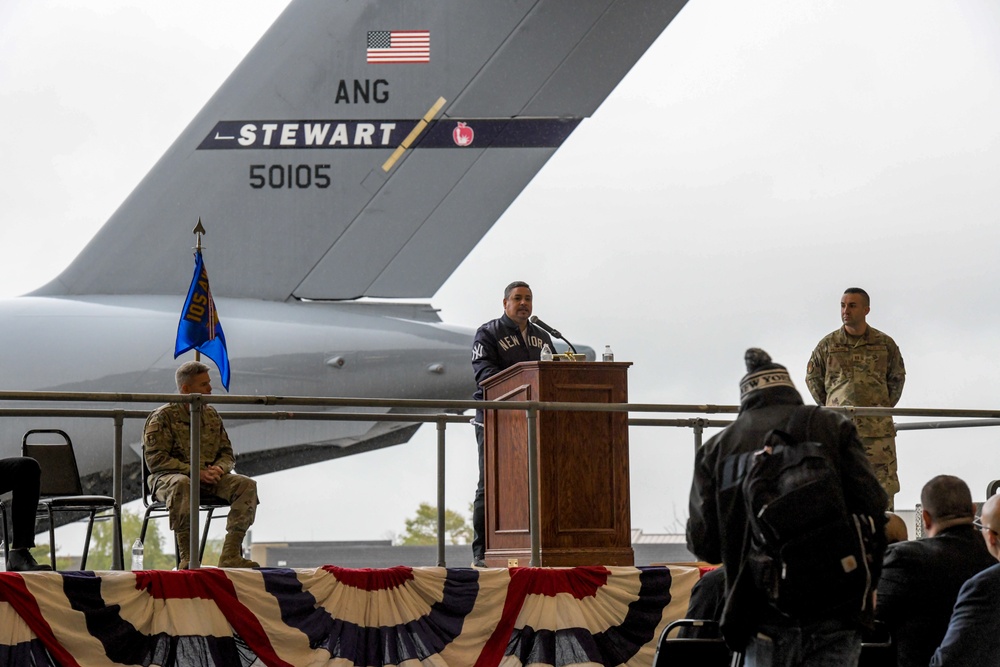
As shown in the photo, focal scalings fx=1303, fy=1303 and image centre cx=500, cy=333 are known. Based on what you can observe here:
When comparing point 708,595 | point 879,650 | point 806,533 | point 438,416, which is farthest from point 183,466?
point 806,533

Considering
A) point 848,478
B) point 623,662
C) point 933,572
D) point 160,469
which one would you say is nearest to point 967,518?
point 933,572

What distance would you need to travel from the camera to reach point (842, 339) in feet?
22.7

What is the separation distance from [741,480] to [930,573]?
800mm

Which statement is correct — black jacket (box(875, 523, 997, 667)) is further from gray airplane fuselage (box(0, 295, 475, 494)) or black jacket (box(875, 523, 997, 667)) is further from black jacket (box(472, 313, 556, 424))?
gray airplane fuselage (box(0, 295, 475, 494))

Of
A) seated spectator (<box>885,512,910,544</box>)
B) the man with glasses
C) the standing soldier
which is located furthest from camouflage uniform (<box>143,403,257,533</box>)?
the man with glasses

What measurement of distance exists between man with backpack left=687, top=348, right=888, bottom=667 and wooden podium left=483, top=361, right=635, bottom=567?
2315mm

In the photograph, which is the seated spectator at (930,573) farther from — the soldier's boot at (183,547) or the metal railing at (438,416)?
the soldier's boot at (183,547)

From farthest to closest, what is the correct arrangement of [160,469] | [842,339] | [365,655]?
[842,339], [160,469], [365,655]

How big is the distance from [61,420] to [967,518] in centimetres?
605

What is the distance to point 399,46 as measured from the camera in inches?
340

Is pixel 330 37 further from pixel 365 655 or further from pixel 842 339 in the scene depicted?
pixel 365 655

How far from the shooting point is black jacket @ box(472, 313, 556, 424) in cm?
657

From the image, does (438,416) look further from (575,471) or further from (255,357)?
(255,357)

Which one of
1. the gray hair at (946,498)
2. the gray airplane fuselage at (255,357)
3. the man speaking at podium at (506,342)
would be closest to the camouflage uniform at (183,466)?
the man speaking at podium at (506,342)
